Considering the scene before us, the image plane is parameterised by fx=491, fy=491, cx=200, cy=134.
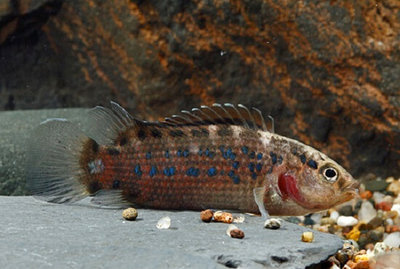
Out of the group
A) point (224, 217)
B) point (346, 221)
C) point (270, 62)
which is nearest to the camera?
point (224, 217)

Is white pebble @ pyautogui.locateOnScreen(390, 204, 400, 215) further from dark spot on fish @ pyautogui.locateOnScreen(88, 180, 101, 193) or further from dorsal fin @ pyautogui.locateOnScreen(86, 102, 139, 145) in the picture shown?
dark spot on fish @ pyautogui.locateOnScreen(88, 180, 101, 193)

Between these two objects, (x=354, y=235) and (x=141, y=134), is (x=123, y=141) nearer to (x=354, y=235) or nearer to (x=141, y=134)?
(x=141, y=134)

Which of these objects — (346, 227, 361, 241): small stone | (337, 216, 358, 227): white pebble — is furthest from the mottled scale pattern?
(337, 216, 358, 227): white pebble

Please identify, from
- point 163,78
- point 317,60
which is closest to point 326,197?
point 317,60

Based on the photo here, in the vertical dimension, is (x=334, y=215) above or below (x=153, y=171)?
below

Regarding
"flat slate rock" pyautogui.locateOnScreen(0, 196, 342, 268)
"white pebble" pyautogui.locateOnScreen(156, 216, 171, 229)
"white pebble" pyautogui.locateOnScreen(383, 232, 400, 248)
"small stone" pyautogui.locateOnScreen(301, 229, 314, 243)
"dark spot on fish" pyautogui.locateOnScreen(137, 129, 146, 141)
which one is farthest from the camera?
"white pebble" pyautogui.locateOnScreen(383, 232, 400, 248)

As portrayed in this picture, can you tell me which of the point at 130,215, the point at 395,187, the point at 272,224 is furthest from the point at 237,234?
the point at 395,187
